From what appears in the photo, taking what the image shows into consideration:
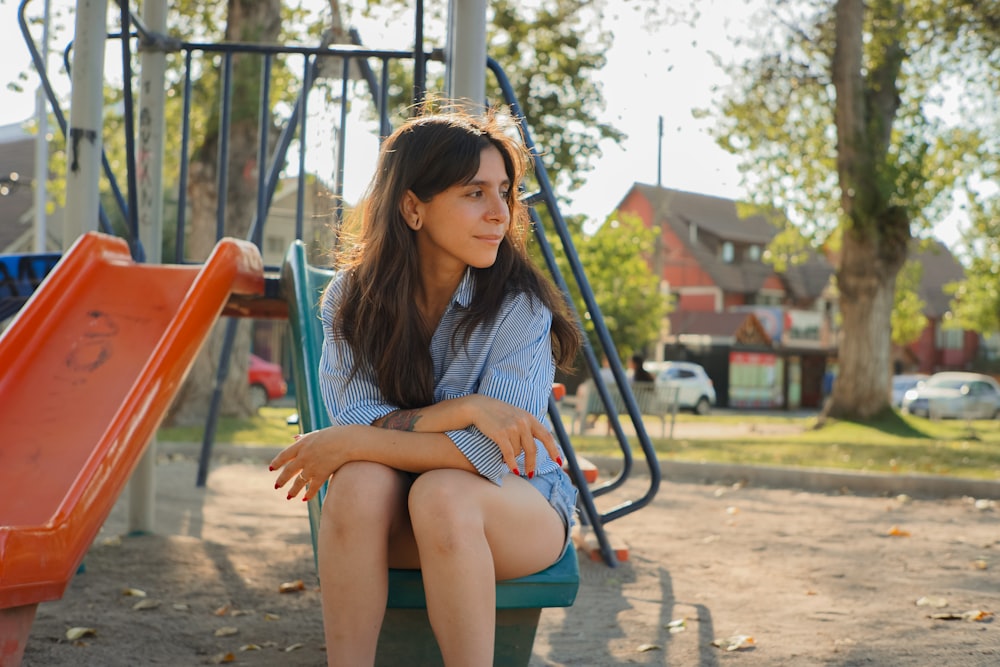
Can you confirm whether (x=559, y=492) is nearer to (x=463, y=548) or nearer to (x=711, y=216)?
(x=463, y=548)

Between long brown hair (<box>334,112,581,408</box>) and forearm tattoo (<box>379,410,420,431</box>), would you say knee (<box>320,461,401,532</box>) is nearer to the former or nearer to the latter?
forearm tattoo (<box>379,410,420,431</box>)

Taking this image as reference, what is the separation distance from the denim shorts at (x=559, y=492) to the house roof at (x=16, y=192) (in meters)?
23.7

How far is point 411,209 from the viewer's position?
8.17ft

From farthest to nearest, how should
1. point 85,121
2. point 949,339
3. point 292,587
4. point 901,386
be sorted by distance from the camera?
point 949,339 < point 901,386 < point 85,121 < point 292,587

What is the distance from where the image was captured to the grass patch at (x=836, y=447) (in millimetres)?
9172

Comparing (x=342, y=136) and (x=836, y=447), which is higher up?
(x=342, y=136)

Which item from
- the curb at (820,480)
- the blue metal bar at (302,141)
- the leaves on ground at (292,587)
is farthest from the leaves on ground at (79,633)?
the curb at (820,480)

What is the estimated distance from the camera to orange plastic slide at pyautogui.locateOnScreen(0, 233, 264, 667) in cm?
230

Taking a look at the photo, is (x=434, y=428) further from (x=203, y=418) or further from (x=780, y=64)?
(x=780, y=64)

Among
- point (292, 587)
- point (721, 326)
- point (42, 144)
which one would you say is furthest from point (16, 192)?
point (721, 326)

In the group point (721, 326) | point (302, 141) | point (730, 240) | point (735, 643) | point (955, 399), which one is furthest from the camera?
point (730, 240)

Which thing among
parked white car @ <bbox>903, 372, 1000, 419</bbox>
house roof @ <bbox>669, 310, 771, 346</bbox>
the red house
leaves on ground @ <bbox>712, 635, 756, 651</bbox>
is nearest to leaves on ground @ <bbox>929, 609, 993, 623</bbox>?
leaves on ground @ <bbox>712, 635, 756, 651</bbox>

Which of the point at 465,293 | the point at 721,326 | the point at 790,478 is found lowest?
the point at 790,478

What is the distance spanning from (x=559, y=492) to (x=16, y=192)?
2521 cm
